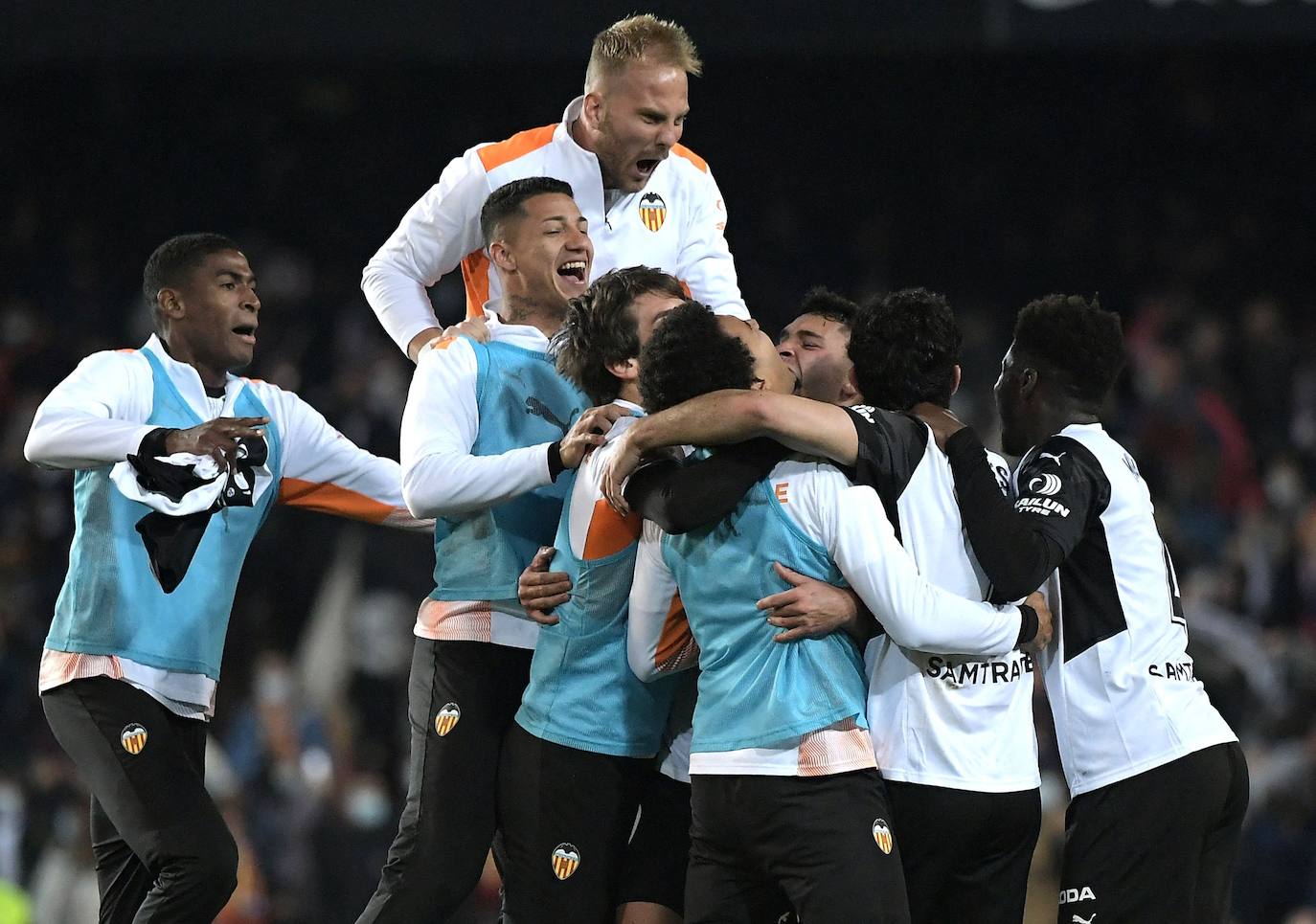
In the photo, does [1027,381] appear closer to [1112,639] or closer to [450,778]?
[1112,639]

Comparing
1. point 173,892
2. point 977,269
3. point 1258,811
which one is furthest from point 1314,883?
point 173,892

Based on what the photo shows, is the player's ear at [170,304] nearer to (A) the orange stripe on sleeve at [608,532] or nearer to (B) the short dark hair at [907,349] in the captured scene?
(A) the orange stripe on sleeve at [608,532]

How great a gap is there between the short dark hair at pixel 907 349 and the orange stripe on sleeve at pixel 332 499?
1613 mm

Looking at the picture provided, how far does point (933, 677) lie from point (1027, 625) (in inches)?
10.4

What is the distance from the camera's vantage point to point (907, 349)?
3.73 meters

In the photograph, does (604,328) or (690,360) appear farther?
(604,328)

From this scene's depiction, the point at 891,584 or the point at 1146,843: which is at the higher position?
the point at 891,584

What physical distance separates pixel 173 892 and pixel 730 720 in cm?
154

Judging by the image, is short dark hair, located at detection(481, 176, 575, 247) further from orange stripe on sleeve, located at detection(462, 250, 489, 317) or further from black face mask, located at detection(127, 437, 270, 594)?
black face mask, located at detection(127, 437, 270, 594)

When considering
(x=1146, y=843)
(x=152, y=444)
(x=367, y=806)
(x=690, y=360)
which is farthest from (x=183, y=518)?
(x=367, y=806)

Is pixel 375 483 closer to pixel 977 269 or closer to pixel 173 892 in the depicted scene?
pixel 173 892

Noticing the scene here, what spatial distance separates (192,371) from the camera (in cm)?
460

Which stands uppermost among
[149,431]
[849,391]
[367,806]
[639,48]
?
[639,48]

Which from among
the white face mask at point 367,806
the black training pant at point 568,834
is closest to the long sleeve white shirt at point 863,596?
the black training pant at point 568,834
